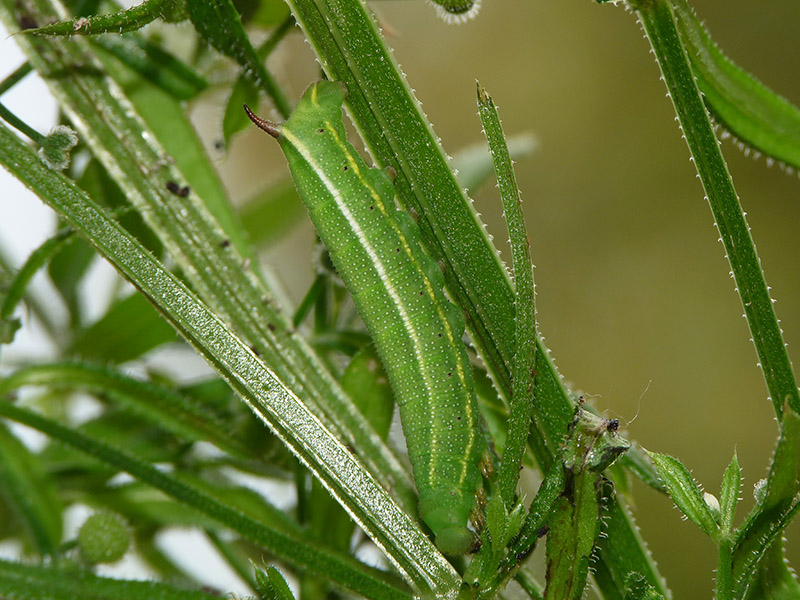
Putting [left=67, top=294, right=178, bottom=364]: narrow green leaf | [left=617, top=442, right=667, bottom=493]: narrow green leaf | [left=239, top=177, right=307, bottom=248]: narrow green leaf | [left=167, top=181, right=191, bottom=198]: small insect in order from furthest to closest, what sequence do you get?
[left=239, top=177, right=307, bottom=248]: narrow green leaf → [left=67, top=294, right=178, bottom=364]: narrow green leaf → [left=167, top=181, right=191, bottom=198]: small insect → [left=617, top=442, right=667, bottom=493]: narrow green leaf

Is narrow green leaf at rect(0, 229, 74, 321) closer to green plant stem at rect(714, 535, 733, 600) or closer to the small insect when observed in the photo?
the small insect

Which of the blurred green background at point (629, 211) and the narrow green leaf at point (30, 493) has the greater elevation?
the blurred green background at point (629, 211)

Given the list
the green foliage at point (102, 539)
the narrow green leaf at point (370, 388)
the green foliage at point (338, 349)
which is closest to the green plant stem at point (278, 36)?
the green foliage at point (338, 349)

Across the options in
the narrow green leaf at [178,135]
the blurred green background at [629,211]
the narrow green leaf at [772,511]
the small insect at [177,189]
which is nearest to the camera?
the narrow green leaf at [772,511]

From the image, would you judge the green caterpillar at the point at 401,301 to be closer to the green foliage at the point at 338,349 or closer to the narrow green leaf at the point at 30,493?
the green foliage at the point at 338,349

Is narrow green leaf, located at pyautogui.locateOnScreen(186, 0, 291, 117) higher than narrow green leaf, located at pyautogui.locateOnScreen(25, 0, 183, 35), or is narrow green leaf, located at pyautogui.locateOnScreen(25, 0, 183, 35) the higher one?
narrow green leaf, located at pyautogui.locateOnScreen(186, 0, 291, 117)

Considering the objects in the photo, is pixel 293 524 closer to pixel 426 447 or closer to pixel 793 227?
pixel 426 447

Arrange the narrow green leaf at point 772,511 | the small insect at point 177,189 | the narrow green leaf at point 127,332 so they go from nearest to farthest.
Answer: the narrow green leaf at point 772,511, the small insect at point 177,189, the narrow green leaf at point 127,332

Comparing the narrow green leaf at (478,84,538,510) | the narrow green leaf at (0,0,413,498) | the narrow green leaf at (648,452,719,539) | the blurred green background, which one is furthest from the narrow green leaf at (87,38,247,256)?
the blurred green background
